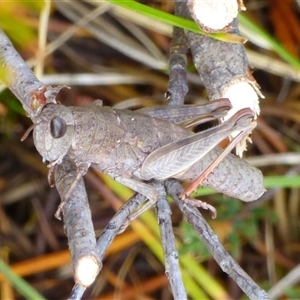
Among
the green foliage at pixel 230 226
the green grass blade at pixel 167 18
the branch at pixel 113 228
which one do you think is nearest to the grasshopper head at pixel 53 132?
the branch at pixel 113 228

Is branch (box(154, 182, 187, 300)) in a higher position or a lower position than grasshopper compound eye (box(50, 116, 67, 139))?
lower

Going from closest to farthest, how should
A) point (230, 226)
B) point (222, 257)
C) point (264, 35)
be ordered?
point (222, 257) < point (264, 35) < point (230, 226)

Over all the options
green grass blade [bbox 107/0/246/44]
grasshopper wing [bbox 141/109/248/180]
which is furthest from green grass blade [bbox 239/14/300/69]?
grasshopper wing [bbox 141/109/248/180]

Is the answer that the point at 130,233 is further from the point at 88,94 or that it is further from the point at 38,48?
the point at 38,48

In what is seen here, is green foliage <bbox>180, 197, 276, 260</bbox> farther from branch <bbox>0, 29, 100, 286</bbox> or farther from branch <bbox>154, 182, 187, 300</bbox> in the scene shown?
branch <bbox>0, 29, 100, 286</bbox>

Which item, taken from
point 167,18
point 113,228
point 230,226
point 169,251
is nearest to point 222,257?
point 169,251

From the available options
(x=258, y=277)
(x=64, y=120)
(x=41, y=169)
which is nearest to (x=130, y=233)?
(x=41, y=169)

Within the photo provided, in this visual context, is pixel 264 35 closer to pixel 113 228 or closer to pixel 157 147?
pixel 157 147

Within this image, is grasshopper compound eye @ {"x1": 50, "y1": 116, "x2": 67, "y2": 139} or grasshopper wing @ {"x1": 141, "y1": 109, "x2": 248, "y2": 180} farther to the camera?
grasshopper wing @ {"x1": 141, "y1": 109, "x2": 248, "y2": 180}
